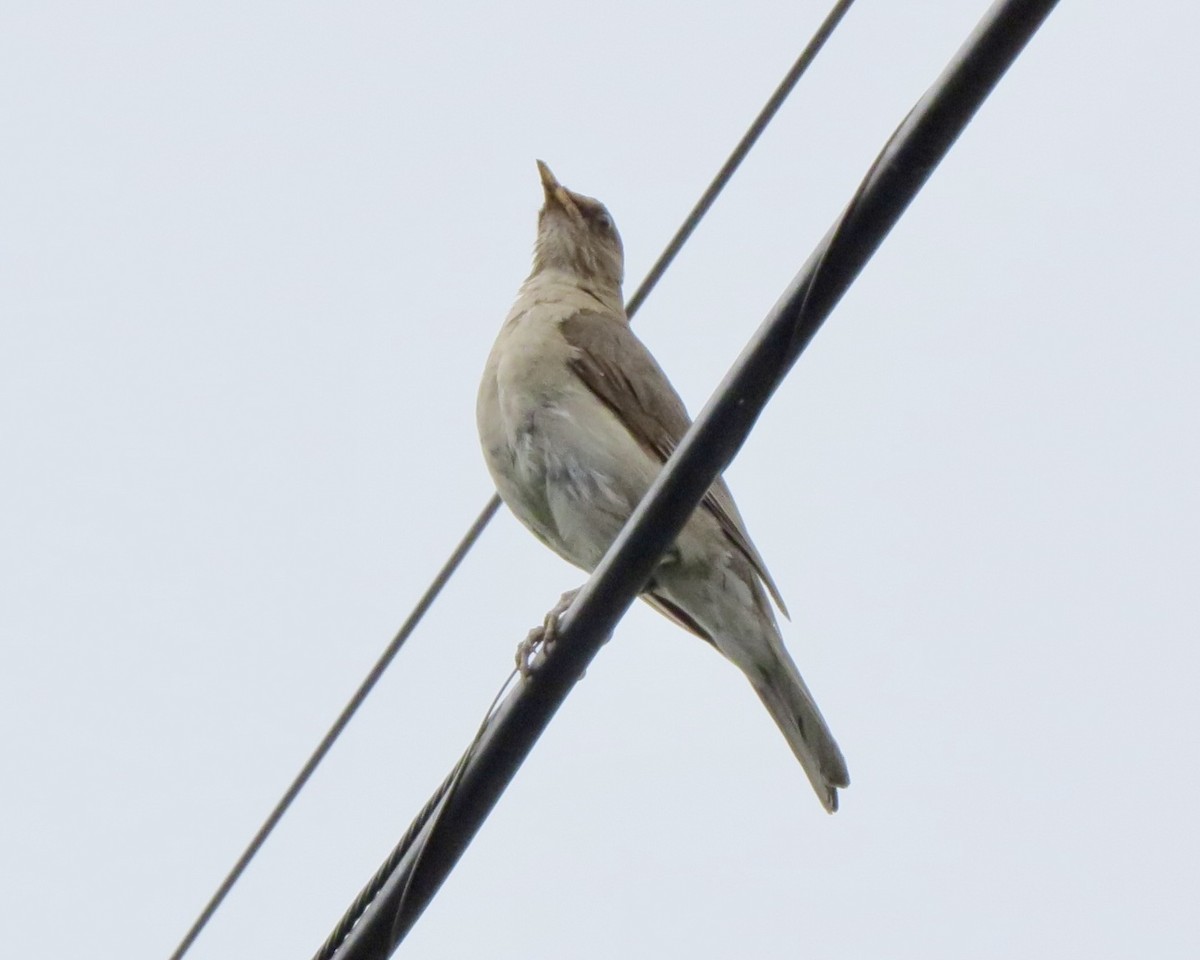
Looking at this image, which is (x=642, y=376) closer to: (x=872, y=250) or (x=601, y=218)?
(x=601, y=218)

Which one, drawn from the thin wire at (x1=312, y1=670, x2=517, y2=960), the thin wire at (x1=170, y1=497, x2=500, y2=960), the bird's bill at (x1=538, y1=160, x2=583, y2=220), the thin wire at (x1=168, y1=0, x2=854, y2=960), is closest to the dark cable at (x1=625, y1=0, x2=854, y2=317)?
the thin wire at (x1=168, y1=0, x2=854, y2=960)

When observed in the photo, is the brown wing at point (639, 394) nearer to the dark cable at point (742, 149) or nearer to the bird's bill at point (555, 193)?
the dark cable at point (742, 149)

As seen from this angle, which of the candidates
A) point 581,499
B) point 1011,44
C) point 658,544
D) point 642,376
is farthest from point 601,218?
point 1011,44

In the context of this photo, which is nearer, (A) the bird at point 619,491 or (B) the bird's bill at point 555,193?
(A) the bird at point 619,491

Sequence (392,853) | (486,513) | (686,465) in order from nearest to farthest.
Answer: (686,465)
(392,853)
(486,513)

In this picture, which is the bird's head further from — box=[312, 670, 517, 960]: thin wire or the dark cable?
box=[312, 670, 517, 960]: thin wire

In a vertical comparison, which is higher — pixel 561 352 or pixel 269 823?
pixel 561 352

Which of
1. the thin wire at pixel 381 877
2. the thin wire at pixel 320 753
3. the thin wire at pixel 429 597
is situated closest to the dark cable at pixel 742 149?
the thin wire at pixel 429 597
